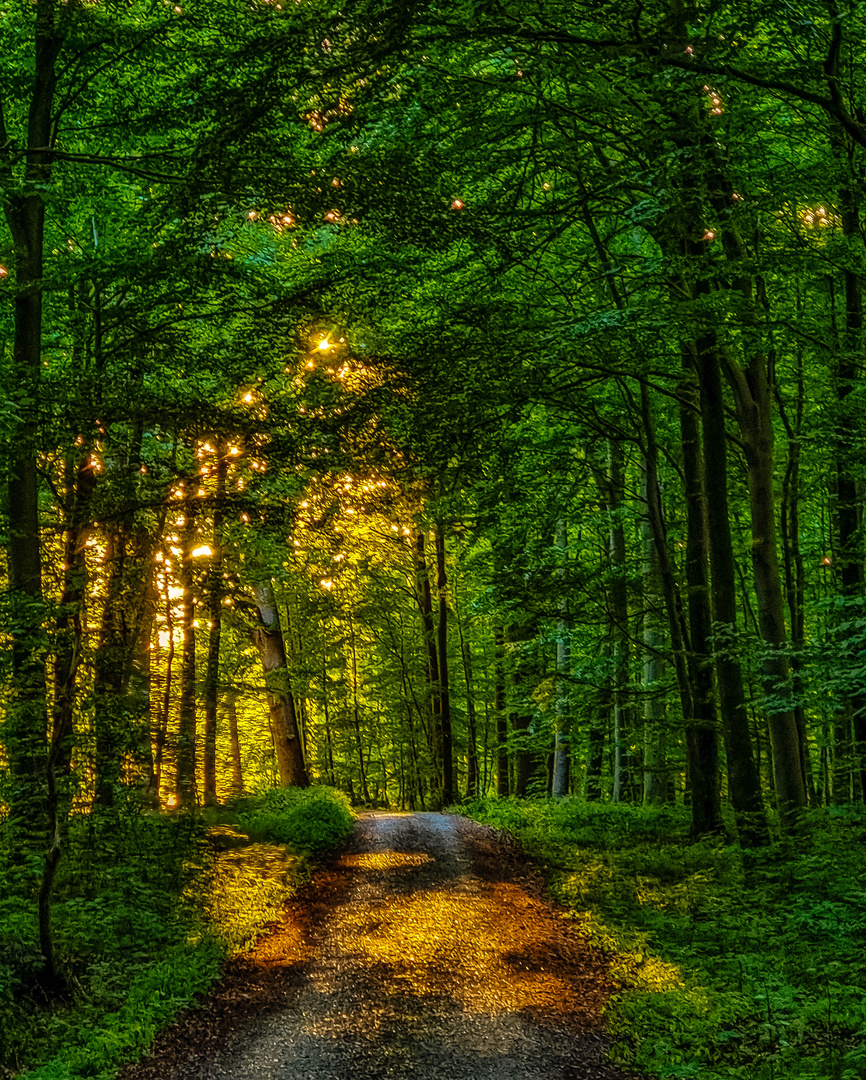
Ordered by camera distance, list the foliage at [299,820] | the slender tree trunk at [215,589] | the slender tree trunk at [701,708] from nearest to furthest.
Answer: the slender tree trunk at [215,589] → the slender tree trunk at [701,708] → the foliage at [299,820]

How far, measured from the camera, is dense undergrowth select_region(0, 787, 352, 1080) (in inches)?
211

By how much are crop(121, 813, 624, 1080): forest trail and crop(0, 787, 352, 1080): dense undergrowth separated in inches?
12.0

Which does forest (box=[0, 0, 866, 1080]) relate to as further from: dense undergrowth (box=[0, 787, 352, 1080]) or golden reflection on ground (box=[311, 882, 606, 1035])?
golden reflection on ground (box=[311, 882, 606, 1035])

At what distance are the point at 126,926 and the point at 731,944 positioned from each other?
18.4ft

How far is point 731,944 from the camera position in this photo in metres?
6.81

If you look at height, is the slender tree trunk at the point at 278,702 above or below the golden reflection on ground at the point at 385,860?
above

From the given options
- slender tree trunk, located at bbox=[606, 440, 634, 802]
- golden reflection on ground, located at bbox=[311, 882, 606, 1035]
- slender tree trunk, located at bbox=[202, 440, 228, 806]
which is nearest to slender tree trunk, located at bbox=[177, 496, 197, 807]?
slender tree trunk, located at bbox=[202, 440, 228, 806]

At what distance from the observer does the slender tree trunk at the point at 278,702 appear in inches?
637

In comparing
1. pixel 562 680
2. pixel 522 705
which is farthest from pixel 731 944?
pixel 522 705

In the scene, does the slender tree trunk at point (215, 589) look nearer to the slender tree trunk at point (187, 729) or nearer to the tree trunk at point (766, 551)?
the slender tree trunk at point (187, 729)

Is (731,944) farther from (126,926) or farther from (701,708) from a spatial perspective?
(126,926)

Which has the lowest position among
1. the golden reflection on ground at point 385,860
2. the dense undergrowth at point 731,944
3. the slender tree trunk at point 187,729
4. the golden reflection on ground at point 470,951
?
the golden reflection on ground at point 385,860

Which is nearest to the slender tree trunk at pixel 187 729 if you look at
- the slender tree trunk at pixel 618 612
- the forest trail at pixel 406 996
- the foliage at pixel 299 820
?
the foliage at pixel 299 820

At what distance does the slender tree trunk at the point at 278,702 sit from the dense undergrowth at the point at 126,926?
4.81 meters
